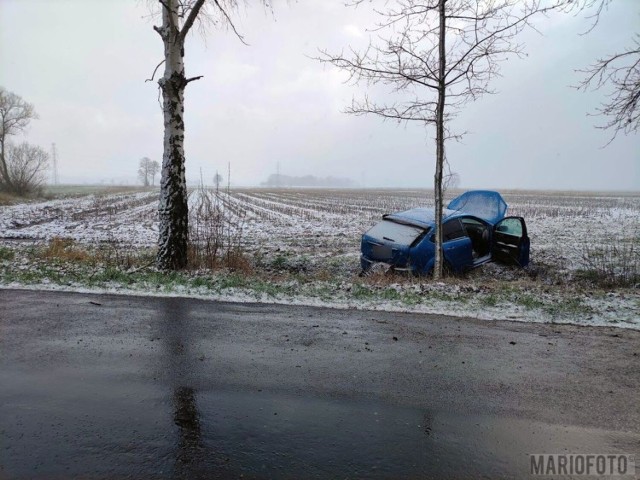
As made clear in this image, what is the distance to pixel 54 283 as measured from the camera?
7.21 m

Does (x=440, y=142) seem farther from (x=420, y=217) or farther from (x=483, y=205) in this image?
(x=483, y=205)

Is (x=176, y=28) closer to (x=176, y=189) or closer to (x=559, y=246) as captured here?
(x=176, y=189)

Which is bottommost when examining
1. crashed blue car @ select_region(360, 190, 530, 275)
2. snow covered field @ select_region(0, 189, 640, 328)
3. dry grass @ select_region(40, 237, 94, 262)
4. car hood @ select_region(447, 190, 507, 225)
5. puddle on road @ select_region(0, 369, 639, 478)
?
puddle on road @ select_region(0, 369, 639, 478)

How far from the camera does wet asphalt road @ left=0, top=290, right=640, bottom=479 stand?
9.06 feet

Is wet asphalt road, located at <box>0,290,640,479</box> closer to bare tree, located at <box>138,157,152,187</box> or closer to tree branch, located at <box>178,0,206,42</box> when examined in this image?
tree branch, located at <box>178,0,206,42</box>

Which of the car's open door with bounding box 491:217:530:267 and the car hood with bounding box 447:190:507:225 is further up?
the car hood with bounding box 447:190:507:225

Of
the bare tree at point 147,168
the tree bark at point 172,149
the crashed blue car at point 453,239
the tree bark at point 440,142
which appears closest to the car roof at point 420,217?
the crashed blue car at point 453,239

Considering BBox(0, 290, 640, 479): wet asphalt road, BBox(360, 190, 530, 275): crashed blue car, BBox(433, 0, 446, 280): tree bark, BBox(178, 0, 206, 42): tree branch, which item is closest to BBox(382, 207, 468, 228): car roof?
BBox(360, 190, 530, 275): crashed blue car

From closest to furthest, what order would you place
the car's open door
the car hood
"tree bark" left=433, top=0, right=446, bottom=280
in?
"tree bark" left=433, top=0, right=446, bottom=280 < the car's open door < the car hood

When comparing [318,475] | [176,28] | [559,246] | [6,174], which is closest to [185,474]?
[318,475]

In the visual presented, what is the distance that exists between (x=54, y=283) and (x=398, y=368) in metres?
6.27

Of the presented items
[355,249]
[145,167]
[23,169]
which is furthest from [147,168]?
[355,249]

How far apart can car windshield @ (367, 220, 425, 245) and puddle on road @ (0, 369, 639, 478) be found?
18.6 feet

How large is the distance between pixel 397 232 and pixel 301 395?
19.5 feet
